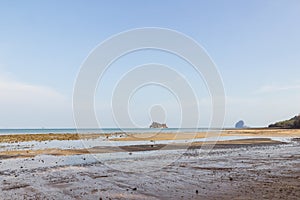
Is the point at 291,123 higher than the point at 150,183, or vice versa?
the point at 291,123

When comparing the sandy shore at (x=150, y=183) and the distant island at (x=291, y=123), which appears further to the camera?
the distant island at (x=291, y=123)

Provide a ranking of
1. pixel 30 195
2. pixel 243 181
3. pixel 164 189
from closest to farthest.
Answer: pixel 30 195, pixel 164 189, pixel 243 181

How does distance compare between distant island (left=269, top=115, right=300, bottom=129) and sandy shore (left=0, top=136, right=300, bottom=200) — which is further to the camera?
distant island (left=269, top=115, right=300, bottom=129)

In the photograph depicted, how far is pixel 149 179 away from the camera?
47.9 feet

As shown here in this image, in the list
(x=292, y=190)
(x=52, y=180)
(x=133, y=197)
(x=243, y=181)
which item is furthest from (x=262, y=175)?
(x=52, y=180)

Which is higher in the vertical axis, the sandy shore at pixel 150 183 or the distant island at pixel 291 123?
the distant island at pixel 291 123

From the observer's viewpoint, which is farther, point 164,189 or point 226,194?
point 164,189

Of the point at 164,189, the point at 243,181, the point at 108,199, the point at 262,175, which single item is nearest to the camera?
the point at 108,199

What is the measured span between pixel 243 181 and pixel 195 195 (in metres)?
3.81

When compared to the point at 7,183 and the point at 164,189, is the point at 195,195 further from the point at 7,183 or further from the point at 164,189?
the point at 7,183

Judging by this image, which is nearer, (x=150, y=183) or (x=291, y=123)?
(x=150, y=183)

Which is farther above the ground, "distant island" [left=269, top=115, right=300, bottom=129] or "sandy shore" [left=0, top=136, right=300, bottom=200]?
"distant island" [left=269, top=115, right=300, bottom=129]

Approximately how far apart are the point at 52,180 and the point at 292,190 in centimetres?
1079

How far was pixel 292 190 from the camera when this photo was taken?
1155cm
